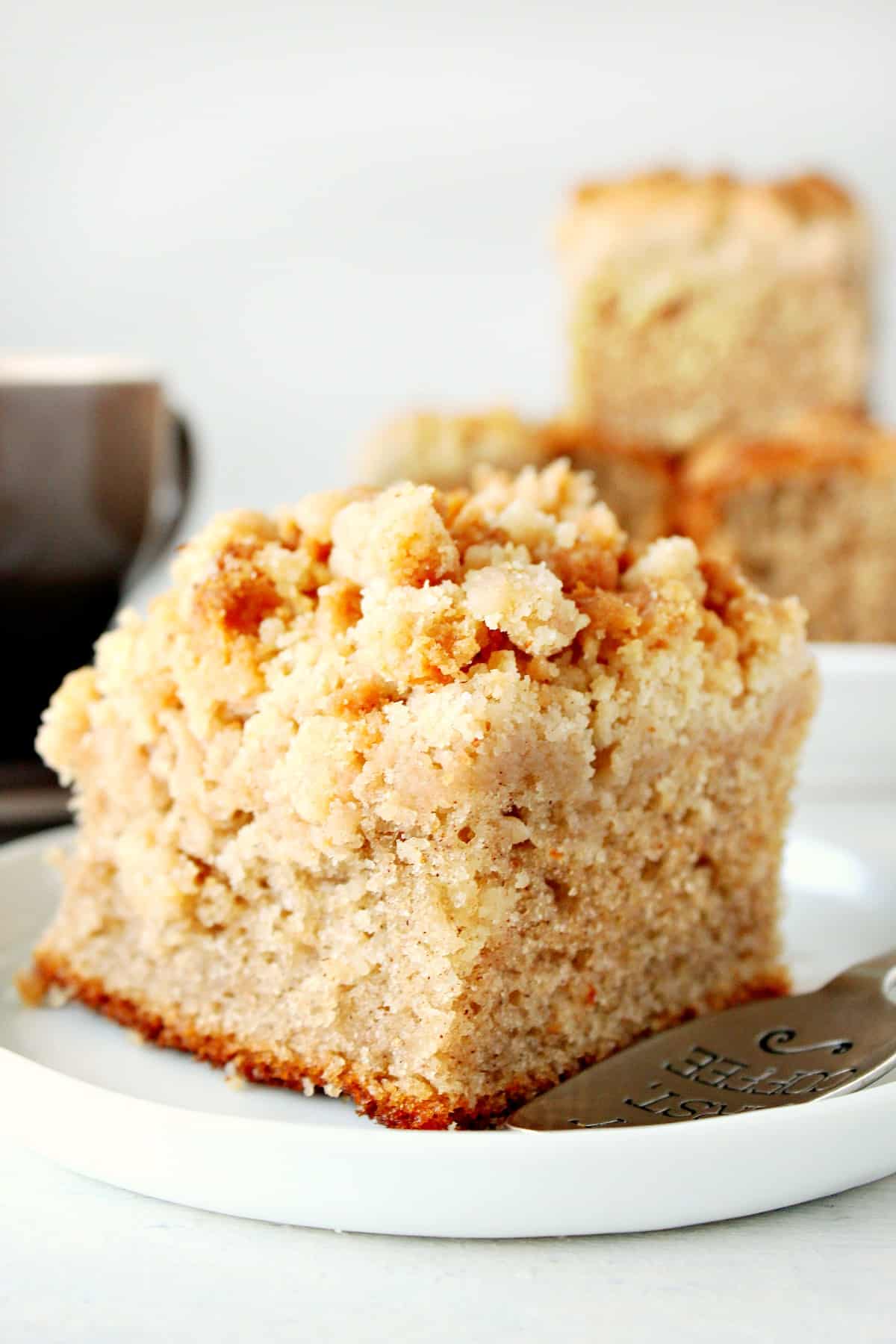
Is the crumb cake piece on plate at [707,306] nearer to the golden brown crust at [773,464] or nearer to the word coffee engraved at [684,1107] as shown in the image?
the golden brown crust at [773,464]

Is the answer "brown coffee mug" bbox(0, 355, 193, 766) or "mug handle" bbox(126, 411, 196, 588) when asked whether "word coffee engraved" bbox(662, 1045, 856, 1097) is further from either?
"mug handle" bbox(126, 411, 196, 588)

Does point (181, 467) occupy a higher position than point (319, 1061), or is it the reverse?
point (181, 467)

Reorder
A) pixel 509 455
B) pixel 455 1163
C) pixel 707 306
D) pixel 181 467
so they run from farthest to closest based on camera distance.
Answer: pixel 707 306
pixel 509 455
pixel 181 467
pixel 455 1163

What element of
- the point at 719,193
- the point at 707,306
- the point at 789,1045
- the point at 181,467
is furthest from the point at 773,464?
the point at 789,1045

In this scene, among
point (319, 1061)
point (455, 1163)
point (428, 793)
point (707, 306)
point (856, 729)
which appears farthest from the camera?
point (707, 306)

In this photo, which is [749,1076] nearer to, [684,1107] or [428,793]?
[684,1107]

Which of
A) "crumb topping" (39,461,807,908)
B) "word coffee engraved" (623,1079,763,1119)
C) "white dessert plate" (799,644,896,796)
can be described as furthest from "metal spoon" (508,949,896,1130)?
"white dessert plate" (799,644,896,796)
